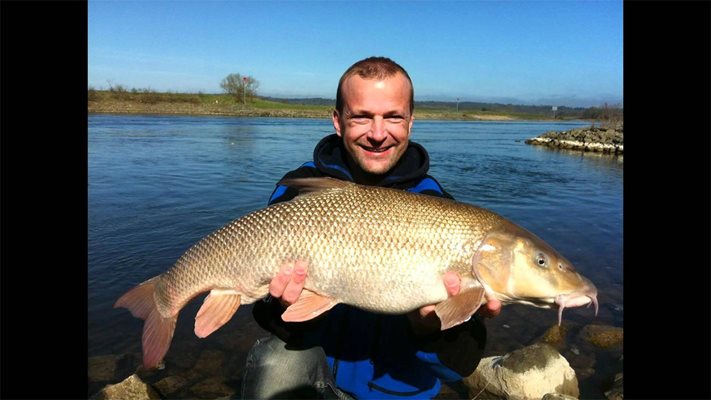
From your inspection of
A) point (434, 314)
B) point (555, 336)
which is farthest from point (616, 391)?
point (434, 314)

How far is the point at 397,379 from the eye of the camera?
299 centimetres

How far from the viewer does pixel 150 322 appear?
2.60 m

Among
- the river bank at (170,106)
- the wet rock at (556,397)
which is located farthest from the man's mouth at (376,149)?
the river bank at (170,106)

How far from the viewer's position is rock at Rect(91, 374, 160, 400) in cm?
355

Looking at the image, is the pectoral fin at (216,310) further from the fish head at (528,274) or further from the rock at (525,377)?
the rock at (525,377)

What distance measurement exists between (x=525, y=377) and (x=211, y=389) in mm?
2676

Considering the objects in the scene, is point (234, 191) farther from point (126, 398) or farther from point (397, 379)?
point (397, 379)

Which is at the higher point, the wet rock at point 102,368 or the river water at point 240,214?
the river water at point 240,214

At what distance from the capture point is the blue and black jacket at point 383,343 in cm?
276

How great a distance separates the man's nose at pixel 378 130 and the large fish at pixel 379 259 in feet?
2.05

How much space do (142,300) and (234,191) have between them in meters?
9.57

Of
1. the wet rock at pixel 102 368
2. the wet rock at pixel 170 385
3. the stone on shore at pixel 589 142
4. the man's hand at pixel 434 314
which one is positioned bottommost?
the wet rock at pixel 170 385
